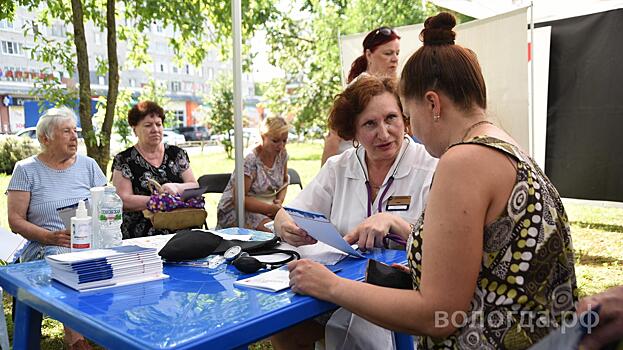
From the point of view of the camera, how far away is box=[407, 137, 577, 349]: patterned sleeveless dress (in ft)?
3.89

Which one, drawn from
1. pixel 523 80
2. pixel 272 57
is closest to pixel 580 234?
pixel 523 80

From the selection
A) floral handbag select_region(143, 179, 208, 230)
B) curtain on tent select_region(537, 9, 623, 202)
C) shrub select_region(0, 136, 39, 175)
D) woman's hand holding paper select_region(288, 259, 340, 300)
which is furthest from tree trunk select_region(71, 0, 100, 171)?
curtain on tent select_region(537, 9, 623, 202)

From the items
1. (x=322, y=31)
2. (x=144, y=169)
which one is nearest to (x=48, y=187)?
(x=144, y=169)

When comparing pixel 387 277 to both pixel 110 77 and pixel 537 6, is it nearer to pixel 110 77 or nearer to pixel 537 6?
pixel 110 77

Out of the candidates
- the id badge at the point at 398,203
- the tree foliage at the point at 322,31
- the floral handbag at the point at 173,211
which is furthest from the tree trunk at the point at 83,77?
the tree foliage at the point at 322,31

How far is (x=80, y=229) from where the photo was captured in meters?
1.85

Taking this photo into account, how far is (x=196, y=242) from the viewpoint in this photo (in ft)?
6.09

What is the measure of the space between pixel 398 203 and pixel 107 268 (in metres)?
1.08

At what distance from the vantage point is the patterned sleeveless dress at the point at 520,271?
118 cm

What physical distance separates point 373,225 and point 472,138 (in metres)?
0.74

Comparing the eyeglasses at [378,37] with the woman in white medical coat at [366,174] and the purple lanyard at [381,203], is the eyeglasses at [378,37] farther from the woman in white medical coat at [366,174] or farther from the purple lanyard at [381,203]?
the purple lanyard at [381,203]

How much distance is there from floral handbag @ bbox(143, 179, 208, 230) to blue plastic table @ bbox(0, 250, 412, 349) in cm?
124

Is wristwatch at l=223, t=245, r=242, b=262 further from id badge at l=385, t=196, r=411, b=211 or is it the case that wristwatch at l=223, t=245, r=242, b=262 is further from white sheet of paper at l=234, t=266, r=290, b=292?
id badge at l=385, t=196, r=411, b=211

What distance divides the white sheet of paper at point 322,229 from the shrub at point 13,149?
3265mm
